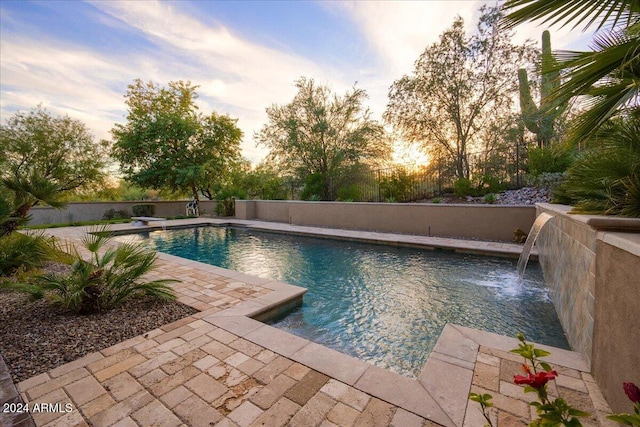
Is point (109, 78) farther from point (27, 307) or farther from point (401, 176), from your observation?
point (401, 176)

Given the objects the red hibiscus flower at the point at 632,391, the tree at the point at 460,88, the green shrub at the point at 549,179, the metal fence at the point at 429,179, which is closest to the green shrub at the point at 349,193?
the metal fence at the point at 429,179

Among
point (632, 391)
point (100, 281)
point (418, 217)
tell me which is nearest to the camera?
point (632, 391)

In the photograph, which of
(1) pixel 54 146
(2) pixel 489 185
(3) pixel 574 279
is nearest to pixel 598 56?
(3) pixel 574 279

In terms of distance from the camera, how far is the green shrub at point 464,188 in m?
8.84

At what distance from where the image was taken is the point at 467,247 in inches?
250

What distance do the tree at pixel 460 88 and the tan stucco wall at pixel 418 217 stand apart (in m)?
2.90

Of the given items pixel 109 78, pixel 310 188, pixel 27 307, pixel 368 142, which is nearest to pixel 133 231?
pixel 109 78

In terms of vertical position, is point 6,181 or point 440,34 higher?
point 440,34

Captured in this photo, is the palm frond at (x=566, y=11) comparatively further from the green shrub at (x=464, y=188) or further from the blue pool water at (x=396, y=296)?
the green shrub at (x=464, y=188)

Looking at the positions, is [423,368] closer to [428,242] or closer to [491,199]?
[428,242]

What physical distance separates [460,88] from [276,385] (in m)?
11.3

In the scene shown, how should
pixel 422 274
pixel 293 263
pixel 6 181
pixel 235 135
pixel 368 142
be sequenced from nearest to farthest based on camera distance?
pixel 6 181 < pixel 422 274 < pixel 293 263 < pixel 368 142 < pixel 235 135

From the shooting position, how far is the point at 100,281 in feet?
10.1

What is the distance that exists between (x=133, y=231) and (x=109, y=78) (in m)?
5.52
